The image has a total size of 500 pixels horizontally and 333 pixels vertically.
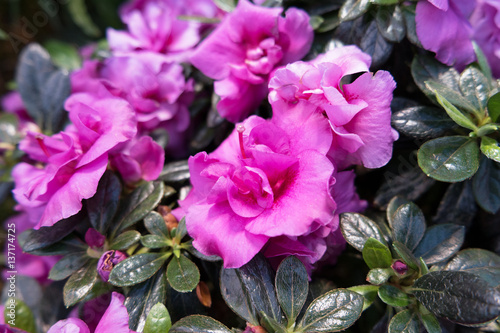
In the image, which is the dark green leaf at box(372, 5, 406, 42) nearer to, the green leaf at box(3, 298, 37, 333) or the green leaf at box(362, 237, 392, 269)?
the green leaf at box(362, 237, 392, 269)

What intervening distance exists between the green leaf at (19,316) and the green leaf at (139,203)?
0.35m

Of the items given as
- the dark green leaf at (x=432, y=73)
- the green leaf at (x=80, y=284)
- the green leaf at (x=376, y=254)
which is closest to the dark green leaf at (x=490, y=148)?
the dark green leaf at (x=432, y=73)

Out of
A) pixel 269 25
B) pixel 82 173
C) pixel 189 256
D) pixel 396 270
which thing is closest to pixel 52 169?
pixel 82 173

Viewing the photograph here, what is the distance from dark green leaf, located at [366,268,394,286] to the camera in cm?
71

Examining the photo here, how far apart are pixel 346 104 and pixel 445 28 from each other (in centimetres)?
36

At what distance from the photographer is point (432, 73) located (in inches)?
35.6

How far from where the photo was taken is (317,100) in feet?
2.46

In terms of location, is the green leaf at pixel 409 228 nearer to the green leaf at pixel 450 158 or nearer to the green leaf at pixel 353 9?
the green leaf at pixel 450 158

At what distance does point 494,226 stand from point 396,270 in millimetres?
368

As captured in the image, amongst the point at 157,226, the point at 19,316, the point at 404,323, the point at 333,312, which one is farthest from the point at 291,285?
the point at 19,316

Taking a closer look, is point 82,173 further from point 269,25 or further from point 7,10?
point 7,10

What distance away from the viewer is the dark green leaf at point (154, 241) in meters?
0.81

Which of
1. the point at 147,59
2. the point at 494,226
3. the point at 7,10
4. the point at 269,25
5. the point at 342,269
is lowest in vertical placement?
the point at 342,269

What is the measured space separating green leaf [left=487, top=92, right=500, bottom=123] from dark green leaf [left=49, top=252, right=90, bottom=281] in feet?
2.90
